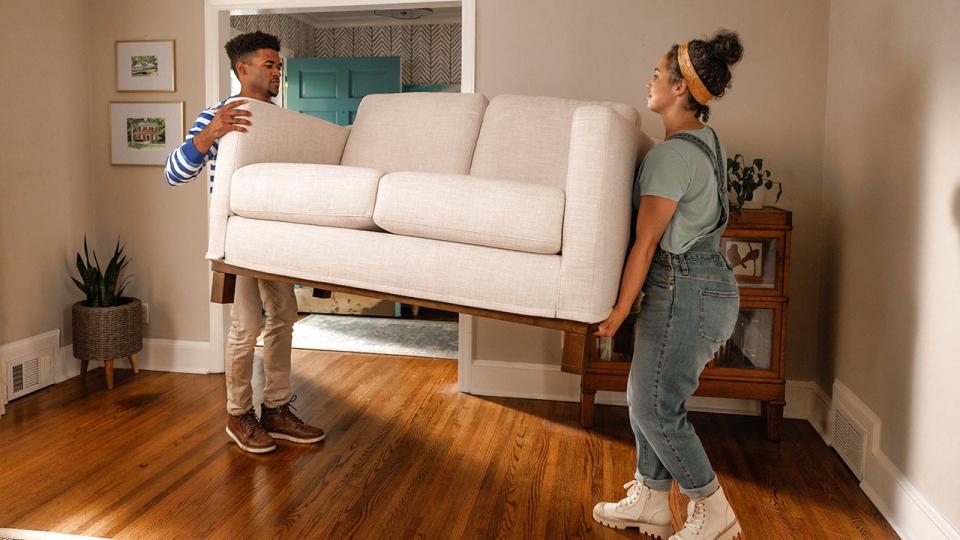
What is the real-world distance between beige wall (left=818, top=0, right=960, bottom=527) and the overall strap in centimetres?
56

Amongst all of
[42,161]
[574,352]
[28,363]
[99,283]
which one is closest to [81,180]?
[42,161]

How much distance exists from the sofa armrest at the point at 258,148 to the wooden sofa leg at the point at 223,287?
6 centimetres

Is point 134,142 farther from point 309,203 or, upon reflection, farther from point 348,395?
point 309,203

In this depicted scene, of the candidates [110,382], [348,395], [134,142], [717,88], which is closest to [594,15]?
[717,88]

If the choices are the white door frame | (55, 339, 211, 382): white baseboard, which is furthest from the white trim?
(55, 339, 211, 382): white baseboard

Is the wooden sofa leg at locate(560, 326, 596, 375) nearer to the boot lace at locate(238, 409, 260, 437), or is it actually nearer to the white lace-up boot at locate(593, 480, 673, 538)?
the white lace-up boot at locate(593, 480, 673, 538)

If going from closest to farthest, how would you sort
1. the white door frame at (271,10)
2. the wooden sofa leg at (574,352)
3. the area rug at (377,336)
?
the wooden sofa leg at (574,352), the white door frame at (271,10), the area rug at (377,336)

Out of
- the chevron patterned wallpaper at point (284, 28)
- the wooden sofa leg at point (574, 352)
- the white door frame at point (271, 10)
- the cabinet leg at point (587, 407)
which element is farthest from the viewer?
the chevron patterned wallpaper at point (284, 28)

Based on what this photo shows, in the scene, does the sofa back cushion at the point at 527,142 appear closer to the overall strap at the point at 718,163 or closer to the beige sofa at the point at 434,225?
the beige sofa at the point at 434,225

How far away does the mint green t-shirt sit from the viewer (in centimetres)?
151

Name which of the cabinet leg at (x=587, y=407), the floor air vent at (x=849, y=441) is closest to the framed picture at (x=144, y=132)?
the cabinet leg at (x=587, y=407)

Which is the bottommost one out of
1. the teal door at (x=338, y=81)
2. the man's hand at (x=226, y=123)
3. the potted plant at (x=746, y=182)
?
the potted plant at (x=746, y=182)

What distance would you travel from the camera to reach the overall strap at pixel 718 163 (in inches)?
61.5

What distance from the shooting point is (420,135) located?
7.88 feet
